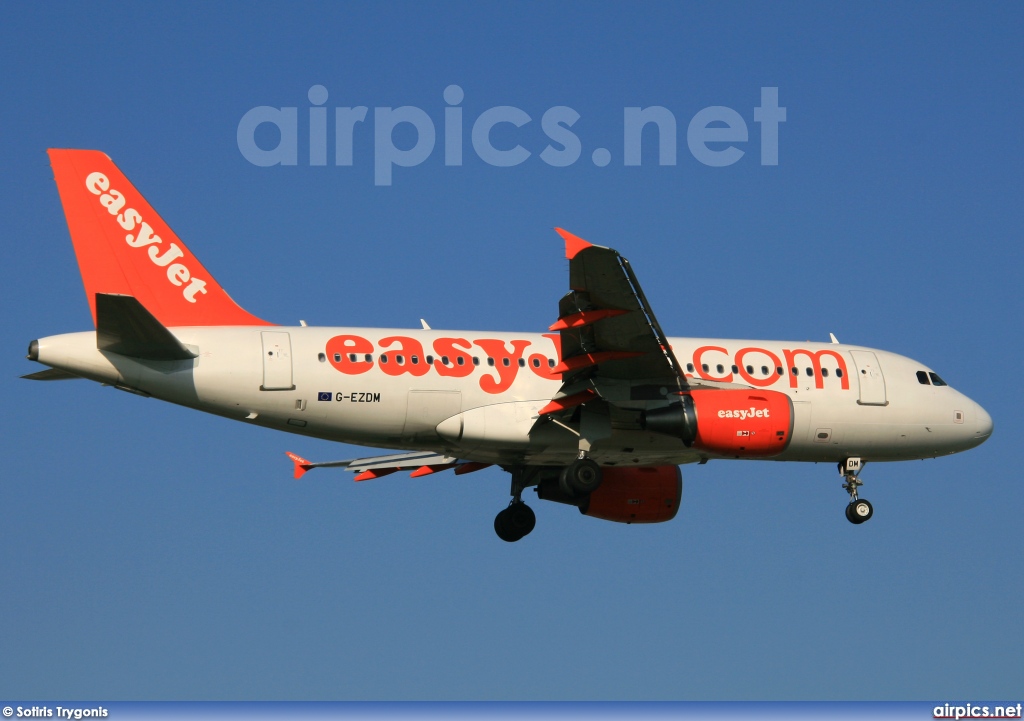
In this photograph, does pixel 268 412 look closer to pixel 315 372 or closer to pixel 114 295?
pixel 315 372

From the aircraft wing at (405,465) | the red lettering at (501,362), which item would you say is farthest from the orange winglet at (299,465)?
the red lettering at (501,362)

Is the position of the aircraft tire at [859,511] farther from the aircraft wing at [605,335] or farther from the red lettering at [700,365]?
the aircraft wing at [605,335]

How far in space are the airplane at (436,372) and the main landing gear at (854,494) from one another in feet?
4.02

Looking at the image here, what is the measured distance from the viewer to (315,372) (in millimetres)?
28781

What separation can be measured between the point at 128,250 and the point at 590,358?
32.6ft

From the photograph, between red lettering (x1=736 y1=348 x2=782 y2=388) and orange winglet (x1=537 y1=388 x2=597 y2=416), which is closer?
orange winglet (x1=537 y1=388 x2=597 y2=416)

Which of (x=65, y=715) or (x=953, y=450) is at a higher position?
(x=953, y=450)

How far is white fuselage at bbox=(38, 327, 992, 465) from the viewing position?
1112 inches

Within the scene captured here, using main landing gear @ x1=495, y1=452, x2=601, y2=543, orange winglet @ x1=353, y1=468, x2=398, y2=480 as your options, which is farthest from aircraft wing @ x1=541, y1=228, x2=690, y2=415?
orange winglet @ x1=353, y1=468, x2=398, y2=480

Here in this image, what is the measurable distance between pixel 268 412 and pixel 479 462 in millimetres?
6321

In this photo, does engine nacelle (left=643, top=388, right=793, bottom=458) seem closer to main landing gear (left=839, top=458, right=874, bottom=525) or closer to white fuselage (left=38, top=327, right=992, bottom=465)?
white fuselage (left=38, top=327, right=992, bottom=465)

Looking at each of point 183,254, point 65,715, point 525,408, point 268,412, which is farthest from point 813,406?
point 65,715

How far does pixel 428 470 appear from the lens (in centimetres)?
3509

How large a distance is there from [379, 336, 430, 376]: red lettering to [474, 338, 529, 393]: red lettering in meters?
1.34
